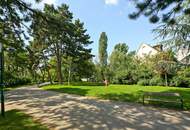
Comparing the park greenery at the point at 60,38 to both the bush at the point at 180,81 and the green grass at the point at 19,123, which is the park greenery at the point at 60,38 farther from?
the green grass at the point at 19,123

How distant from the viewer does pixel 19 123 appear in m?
9.66

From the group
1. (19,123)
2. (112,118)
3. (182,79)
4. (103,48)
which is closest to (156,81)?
(182,79)

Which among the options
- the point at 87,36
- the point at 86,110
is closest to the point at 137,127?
the point at 86,110

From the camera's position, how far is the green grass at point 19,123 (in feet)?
29.4

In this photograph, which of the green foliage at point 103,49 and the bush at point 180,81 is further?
the green foliage at point 103,49

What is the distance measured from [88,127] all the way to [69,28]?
13.5 feet

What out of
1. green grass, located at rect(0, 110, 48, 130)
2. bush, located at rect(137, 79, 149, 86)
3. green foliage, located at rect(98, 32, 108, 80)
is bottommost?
green grass, located at rect(0, 110, 48, 130)

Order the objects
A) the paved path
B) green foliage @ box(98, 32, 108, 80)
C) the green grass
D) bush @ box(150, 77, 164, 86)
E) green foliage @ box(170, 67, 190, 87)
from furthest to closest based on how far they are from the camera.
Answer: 1. green foliage @ box(98, 32, 108, 80)
2. bush @ box(150, 77, 164, 86)
3. green foliage @ box(170, 67, 190, 87)
4. the green grass
5. the paved path

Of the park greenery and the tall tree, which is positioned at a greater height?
the tall tree

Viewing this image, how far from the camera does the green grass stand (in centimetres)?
896

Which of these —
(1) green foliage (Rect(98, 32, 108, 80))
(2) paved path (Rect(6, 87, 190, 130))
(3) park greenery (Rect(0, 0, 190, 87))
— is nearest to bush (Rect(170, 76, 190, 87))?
(3) park greenery (Rect(0, 0, 190, 87))

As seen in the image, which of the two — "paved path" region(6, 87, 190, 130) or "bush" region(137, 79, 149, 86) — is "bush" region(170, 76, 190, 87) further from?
"paved path" region(6, 87, 190, 130)

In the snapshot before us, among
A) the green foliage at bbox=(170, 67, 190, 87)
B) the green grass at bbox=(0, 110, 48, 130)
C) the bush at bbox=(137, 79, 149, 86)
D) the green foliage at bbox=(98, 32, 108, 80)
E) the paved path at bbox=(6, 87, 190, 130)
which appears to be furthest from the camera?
the green foliage at bbox=(98, 32, 108, 80)

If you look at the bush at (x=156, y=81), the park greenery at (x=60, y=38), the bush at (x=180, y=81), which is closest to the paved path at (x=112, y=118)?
the park greenery at (x=60, y=38)
